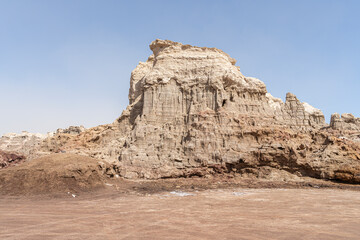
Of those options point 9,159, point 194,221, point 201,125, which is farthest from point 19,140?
point 194,221

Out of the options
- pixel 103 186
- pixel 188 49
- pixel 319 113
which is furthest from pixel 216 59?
pixel 319 113

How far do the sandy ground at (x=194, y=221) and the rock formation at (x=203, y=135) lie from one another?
1031cm

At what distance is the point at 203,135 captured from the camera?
2362cm

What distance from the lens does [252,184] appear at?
18.7 m

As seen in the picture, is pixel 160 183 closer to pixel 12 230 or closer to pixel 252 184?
pixel 252 184

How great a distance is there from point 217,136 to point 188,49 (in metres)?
13.6

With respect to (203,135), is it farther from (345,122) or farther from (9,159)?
(345,122)

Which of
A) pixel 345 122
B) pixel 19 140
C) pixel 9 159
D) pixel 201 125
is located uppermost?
pixel 345 122

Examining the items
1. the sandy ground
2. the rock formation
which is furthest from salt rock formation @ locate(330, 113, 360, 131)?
the sandy ground

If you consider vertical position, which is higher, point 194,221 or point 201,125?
point 201,125

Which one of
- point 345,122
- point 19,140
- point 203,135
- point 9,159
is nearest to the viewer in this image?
point 203,135

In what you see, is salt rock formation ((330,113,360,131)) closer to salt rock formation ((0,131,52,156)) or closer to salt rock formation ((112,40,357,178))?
salt rock formation ((112,40,357,178))

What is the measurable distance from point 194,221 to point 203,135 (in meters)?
15.9

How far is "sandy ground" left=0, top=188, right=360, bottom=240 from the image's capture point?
6.32 m
